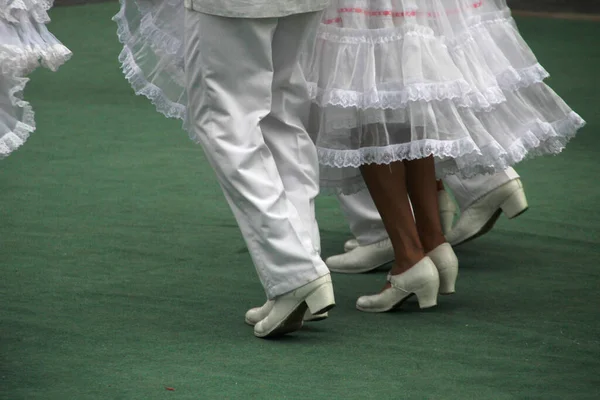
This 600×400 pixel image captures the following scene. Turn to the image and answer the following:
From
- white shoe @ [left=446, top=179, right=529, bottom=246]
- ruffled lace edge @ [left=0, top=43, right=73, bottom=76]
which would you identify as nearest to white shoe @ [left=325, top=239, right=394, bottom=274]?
white shoe @ [left=446, top=179, right=529, bottom=246]

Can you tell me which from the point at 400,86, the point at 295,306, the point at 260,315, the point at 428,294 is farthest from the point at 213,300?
the point at 400,86

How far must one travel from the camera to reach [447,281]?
2.89 meters

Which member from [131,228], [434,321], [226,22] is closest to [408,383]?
[434,321]

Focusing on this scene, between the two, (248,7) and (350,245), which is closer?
(248,7)

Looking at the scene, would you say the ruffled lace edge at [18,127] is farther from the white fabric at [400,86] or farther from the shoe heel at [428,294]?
the shoe heel at [428,294]

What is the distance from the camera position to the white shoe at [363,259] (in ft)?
10.7

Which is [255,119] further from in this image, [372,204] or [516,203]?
A: [516,203]

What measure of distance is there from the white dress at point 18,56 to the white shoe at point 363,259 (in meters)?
1.13

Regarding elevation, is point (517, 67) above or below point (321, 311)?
above

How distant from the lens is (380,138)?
8.96 feet

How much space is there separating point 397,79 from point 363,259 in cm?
72

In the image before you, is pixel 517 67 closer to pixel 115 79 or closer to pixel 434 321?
pixel 434 321

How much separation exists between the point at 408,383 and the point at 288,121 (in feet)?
2.20

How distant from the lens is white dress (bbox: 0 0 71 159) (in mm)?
2314
